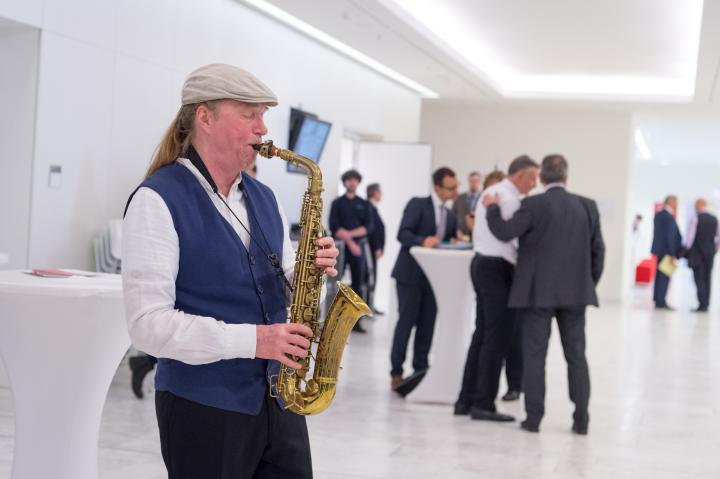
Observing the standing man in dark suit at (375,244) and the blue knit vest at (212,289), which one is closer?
the blue knit vest at (212,289)

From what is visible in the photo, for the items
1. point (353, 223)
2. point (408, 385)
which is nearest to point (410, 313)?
point (408, 385)

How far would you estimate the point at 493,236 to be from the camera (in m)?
5.95

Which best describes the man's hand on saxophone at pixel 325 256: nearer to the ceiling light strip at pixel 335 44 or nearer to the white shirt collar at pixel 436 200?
the white shirt collar at pixel 436 200

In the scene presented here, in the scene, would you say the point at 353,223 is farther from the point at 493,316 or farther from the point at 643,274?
the point at 643,274

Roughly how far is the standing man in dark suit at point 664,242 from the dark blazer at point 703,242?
368mm

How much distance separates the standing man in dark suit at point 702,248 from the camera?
14.9m

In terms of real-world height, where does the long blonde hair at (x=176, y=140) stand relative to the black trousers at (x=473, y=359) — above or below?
above

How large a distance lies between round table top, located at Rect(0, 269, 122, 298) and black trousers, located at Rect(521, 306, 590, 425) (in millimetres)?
3095

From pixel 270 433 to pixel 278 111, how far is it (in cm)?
806

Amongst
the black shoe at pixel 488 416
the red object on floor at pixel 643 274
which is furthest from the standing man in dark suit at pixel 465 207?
the red object on floor at pixel 643 274

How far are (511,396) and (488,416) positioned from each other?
33.9 inches

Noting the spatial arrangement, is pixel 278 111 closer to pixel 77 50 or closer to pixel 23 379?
pixel 77 50

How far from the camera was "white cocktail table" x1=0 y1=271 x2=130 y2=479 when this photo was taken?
3193mm

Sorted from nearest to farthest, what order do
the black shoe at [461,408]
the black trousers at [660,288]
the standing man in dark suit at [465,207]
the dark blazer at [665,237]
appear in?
the black shoe at [461,408]
the standing man in dark suit at [465,207]
the dark blazer at [665,237]
the black trousers at [660,288]
